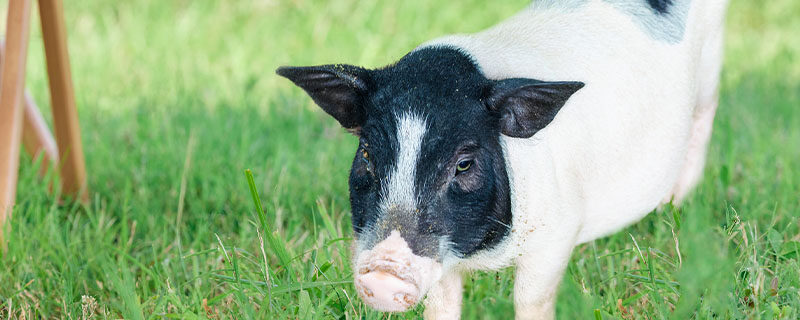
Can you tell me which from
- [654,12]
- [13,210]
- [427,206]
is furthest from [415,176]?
[13,210]

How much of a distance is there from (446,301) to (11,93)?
1569mm

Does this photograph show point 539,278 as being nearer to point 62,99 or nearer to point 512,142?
point 512,142

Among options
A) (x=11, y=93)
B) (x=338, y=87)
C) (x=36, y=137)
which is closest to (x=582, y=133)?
(x=338, y=87)

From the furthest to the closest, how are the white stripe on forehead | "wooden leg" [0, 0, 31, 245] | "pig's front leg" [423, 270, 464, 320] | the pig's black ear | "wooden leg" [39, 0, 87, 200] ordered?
"wooden leg" [39, 0, 87, 200] → "wooden leg" [0, 0, 31, 245] → "pig's front leg" [423, 270, 464, 320] → the pig's black ear → the white stripe on forehead

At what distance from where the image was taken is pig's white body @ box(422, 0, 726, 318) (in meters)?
2.34

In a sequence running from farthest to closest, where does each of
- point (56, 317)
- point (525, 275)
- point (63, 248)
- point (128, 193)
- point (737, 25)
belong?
1. point (737, 25)
2. point (128, 193)
3. point (63, 248)
4. point (56, 317)
5. point (525, 275)

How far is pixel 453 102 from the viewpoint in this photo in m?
2.20

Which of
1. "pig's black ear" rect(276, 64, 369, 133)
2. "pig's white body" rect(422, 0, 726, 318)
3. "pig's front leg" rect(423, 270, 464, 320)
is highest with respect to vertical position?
"pig's black ear" rect(276, 64, 369, 133)

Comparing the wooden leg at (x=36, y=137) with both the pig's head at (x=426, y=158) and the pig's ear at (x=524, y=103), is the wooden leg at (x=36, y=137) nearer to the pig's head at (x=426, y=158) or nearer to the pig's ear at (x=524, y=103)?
the pig's head at (x=426, y=158)

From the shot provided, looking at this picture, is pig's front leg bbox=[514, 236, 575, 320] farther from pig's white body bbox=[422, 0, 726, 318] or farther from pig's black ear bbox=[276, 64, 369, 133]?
pig's black ear bbox=[276, 64, 369, 133]

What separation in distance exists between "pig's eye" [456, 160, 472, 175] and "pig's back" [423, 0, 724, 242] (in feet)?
0.48

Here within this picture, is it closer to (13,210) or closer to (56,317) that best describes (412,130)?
(56,317)

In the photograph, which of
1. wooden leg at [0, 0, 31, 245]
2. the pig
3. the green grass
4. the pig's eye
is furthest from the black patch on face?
A: wooden leg at [0, 0, 31, 245]

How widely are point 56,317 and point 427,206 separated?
4.23 feet
